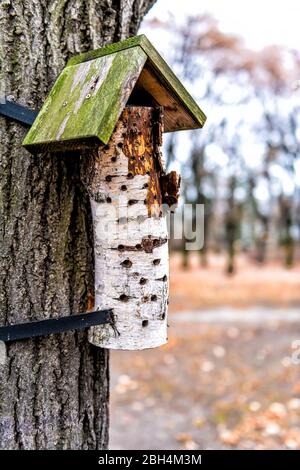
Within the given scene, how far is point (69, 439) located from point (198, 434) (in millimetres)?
3141

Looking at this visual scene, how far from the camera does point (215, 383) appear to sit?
22.8 feet

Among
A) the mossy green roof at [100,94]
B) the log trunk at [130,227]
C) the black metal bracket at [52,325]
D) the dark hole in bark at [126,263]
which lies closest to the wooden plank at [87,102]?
the mossy green roof at [100,94]

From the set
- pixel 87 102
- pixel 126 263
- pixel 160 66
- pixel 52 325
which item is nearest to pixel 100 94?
pixel 87 102

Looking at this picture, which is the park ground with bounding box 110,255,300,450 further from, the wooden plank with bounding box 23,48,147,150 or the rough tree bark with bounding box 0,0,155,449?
the wooden plank with bounding box 23,48,147,150

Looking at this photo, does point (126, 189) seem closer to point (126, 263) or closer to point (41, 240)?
point (126, 263)

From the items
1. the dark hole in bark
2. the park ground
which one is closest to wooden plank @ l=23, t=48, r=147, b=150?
the dark hole in bark

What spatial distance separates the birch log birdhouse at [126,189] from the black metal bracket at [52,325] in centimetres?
4

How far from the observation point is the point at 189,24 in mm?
11898

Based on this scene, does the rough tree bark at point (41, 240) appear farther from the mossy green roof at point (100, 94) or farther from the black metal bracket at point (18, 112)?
the mossy green roof at point (100, 94)

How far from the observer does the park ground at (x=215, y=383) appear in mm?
5113

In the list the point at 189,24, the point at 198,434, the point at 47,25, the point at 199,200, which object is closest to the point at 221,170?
the point at 199,200

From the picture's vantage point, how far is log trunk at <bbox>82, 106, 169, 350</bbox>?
6.72 ft

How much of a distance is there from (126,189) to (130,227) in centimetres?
16

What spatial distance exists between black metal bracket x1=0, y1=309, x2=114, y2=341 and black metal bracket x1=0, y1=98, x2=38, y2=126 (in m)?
0.85
